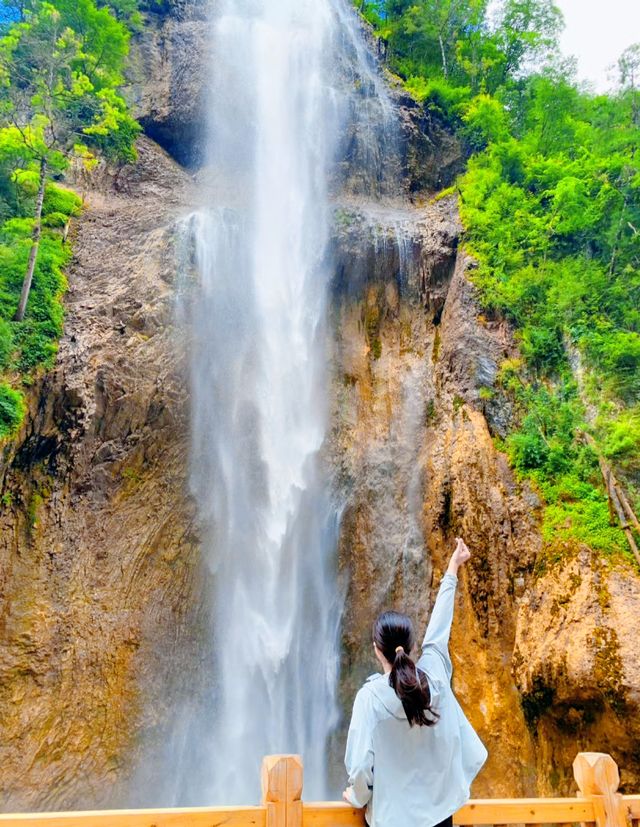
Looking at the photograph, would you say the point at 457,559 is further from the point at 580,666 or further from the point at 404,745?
the point at 580,666

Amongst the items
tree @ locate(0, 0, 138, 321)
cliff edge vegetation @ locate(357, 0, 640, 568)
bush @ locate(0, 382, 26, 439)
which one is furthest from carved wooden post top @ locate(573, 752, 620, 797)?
tree @ locate(0, 0, 138, 321)

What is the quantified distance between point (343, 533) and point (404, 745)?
7749 millimetres

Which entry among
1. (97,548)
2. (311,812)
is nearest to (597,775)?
(311,812)

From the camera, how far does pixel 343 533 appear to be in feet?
31.8

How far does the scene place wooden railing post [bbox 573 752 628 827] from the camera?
103 inches

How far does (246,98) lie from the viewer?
1549 cm

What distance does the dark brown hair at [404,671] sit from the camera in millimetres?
1924

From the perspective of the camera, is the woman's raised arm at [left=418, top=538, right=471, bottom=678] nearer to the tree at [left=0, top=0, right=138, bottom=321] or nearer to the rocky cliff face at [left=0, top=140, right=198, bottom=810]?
the rocky cliff face at [left=0, top=140, right=198, bottom=810]

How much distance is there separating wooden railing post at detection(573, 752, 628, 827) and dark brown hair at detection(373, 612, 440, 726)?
1.27 m

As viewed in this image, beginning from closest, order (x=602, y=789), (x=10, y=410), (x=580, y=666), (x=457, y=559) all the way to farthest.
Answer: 1. (x=457, y=559)
2. (x=602, y=789)
3. (x=580, y=666)
4. (x=10, y=410)

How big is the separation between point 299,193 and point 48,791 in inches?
513

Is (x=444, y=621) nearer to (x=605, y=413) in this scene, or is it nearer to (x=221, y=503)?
(x=605, y=413)

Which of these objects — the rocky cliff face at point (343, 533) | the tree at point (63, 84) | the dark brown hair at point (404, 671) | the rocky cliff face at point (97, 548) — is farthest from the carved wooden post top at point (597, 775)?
the tree at point (63, 84)

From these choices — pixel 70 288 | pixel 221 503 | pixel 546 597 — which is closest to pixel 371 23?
pixel 70 288
